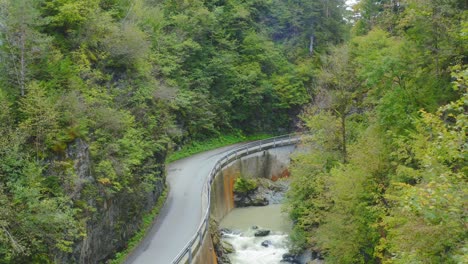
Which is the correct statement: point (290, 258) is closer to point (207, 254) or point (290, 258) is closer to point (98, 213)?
point (207, 254)

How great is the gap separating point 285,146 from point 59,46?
25991 millimetres

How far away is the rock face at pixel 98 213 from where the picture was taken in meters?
14.2

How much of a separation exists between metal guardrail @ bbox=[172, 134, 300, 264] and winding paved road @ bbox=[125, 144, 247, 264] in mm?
635

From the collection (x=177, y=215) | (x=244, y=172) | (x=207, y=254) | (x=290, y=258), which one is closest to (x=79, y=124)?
(x=207, y=254)

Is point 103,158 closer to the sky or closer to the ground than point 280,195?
closer to the sky

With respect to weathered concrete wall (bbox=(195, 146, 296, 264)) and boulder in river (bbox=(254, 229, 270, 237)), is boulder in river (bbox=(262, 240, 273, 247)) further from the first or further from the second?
weathered concrete wall (bbox=(195, 146, 296, 264))

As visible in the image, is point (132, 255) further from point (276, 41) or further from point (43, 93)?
point (276, 41)

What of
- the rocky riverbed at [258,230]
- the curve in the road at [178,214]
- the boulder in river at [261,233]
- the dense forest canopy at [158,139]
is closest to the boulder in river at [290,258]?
the rocky riverbed at [258,230]

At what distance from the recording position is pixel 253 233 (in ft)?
85.9

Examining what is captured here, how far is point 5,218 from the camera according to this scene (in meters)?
11.1

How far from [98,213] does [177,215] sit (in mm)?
7075

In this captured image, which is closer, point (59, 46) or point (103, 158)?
point (103, 158)

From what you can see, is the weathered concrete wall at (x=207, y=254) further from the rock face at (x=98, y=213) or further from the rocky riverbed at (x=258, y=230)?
the rock face at (x=98, y=213)

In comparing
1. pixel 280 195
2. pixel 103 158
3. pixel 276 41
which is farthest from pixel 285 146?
pixel 103 158
